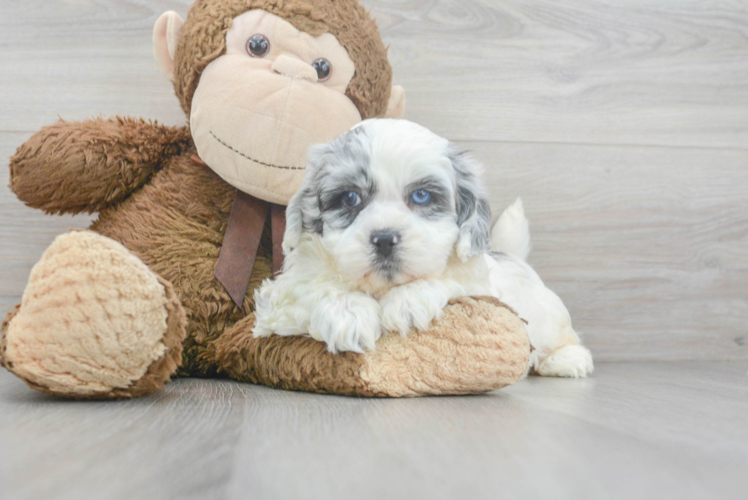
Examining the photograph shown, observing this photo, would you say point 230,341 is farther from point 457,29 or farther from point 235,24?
point 457,29

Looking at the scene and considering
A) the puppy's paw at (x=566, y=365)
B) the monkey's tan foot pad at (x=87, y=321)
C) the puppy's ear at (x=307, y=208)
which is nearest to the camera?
the monkey's tan foot pad at (x=87, y=321)

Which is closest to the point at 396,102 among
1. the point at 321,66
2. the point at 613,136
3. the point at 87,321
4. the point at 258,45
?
the point at 321,66

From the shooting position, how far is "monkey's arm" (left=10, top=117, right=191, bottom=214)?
1.34 metres

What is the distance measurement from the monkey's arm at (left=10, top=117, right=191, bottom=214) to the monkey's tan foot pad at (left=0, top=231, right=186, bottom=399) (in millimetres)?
537

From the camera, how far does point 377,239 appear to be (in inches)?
39.8

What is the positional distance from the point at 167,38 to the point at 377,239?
0.82 meters

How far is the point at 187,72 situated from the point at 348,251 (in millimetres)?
667

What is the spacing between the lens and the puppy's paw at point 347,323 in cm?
102

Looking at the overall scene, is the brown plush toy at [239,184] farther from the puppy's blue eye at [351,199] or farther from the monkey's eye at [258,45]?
the puppy's blue eye at [351,199]

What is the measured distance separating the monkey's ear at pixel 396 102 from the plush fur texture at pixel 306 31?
14 cm

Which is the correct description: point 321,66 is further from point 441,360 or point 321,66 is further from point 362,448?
point 362,448

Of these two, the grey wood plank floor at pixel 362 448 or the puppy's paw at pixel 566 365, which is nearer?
the grey wood plank floor at pixel 362 448

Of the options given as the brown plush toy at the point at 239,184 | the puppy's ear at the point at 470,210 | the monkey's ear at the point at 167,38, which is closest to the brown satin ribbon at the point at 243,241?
the brown plush toy at the point at 239,184

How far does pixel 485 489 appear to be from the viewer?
23.0 inches
